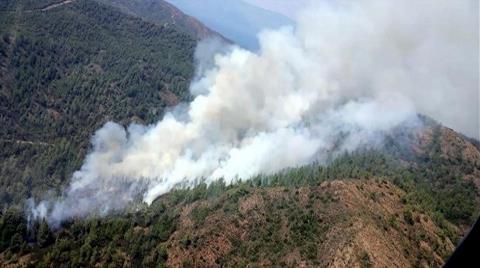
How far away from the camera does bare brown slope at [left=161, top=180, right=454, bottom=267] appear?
3022 inches

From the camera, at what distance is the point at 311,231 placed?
82.2 meters

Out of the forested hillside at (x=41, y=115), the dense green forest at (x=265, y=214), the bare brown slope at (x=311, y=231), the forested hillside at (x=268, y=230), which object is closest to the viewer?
the bare brown slope at (x=311, y=231)

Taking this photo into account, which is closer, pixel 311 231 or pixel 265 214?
pixel 311 231

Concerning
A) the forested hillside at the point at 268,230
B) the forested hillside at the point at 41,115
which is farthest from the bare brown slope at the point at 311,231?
the forested hillside at the point at 41,115

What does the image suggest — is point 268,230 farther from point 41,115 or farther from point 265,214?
point 41,115

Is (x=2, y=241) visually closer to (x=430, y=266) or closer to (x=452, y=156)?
(x=430, y=266)

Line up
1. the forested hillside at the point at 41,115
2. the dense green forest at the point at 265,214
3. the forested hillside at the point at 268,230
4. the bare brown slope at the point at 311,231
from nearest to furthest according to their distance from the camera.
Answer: the bare brown slope at the point at 311,231 → the forested hillside at the point at 268,230 → the dense green forest at the point at 265,214 → the forested hillside at the point at 41,115

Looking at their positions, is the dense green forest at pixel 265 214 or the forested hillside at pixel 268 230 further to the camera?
the dense green forest at pixel 265 214

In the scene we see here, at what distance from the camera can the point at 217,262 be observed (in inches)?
3125

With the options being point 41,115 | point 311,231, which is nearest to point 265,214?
point 311,231

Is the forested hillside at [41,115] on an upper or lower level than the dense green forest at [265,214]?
upper

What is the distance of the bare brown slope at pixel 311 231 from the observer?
76750mm

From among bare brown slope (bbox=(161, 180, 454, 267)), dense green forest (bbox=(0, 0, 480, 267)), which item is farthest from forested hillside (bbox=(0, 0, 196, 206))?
bare brown slope (bbox=(161, 180, 454, 267))

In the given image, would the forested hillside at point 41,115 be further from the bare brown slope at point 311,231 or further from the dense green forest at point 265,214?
the bare brown slope at point 311,231
